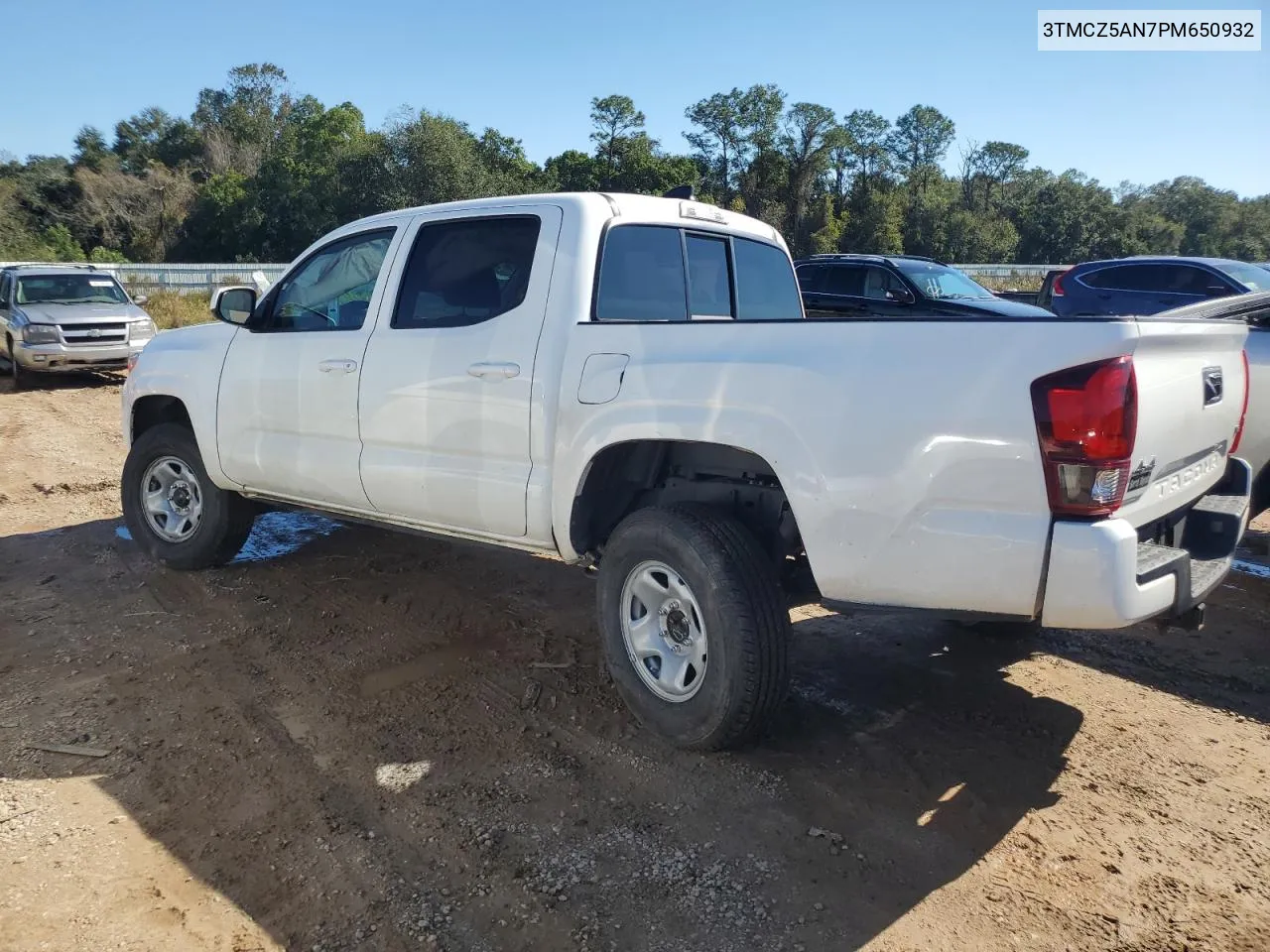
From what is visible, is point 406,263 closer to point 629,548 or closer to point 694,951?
point 629,548

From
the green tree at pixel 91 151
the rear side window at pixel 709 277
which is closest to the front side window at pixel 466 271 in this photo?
the rear side window at pixel 709 277

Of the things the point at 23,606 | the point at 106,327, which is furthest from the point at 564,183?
the point at 23,606

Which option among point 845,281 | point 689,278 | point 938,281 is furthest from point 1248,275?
point 689,278

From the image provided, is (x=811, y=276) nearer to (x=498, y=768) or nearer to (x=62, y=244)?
(x=498, y=768)

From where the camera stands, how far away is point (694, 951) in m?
2.43

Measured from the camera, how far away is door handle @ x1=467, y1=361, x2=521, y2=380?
3740 millimetres

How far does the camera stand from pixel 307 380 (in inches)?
180

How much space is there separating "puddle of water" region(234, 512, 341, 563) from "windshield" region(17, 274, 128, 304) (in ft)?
31.8

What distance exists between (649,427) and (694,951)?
1.69 m

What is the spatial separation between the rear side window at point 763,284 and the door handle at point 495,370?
4.35 ft

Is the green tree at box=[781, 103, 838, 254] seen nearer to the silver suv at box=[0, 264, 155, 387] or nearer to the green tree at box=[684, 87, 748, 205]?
the green tree at box=[684, 87, 748, 205]

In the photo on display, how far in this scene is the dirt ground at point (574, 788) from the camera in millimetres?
2566

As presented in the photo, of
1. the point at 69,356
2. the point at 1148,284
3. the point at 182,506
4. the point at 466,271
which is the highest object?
the point at 466,271

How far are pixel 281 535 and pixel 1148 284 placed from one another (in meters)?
11.7
